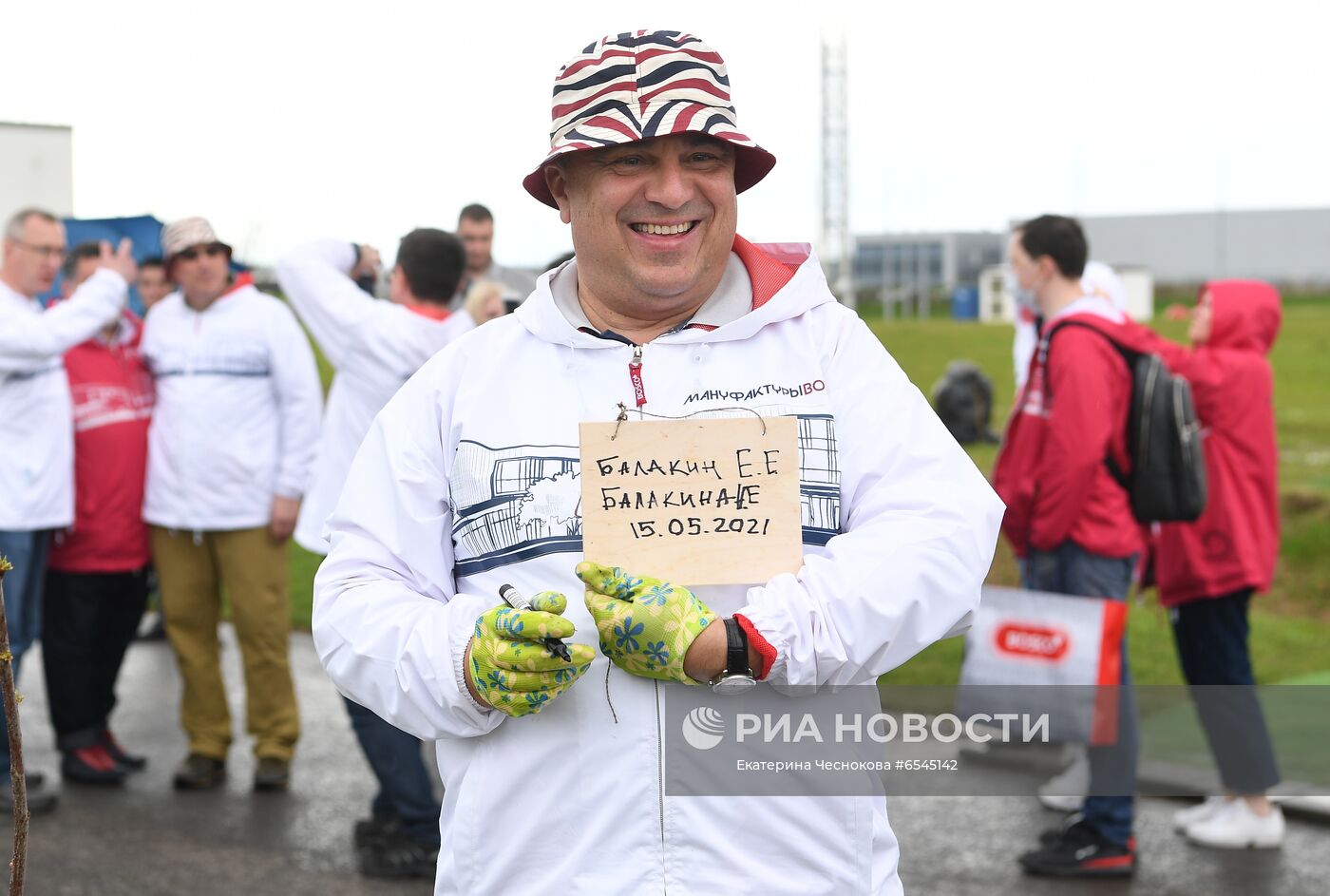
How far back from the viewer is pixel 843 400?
Result: 2.33 metres

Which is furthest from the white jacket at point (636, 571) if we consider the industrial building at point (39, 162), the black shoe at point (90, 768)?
the industrial building at point (39, 162)

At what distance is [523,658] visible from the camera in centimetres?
207

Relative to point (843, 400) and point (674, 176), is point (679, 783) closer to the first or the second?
point (843, 400)

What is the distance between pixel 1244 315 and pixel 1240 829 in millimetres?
1964

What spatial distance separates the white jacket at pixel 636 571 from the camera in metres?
2.18

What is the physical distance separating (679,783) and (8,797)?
4784 millimetres

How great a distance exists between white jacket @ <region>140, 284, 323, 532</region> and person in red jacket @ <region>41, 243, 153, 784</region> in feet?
0.49

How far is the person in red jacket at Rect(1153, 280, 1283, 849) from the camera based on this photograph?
18.3ft

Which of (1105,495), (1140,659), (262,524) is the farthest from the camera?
(1140,659)

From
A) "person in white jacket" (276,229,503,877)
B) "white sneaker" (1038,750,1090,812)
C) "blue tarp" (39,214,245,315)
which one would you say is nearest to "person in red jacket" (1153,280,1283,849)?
"white sneaker" (1038,750,1090,812)

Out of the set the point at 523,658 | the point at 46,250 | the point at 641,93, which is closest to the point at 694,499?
the point at 523,658

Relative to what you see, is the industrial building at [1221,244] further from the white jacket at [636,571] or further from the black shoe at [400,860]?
the white jacket at [636,571]

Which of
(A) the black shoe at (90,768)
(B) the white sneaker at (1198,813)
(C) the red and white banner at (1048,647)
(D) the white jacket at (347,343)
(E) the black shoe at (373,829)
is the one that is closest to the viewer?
(C) the red and white banner at (1048,647)

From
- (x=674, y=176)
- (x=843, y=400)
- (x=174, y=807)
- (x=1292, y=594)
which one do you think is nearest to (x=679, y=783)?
(x=843, y=400)
